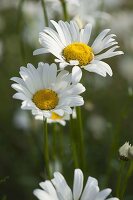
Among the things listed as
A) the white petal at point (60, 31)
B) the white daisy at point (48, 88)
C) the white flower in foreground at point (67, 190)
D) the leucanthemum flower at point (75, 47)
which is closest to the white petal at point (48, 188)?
the white flower in foreground at point (67, 190)

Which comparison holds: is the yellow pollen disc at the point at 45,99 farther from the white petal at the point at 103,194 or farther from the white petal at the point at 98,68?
the white petal at the point at 103,194

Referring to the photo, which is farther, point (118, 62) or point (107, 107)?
point (118, 62)

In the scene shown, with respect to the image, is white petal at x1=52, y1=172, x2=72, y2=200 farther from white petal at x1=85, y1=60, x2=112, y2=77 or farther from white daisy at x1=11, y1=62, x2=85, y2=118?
white petal at x1=85, y1=60, x2=112, y2=77

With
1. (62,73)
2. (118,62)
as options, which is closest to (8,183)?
(62,73)

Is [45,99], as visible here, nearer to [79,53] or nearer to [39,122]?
[79,53]

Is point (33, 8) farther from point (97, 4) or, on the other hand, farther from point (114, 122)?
point (114, 122)

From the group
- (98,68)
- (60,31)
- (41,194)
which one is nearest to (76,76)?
(98,68)
